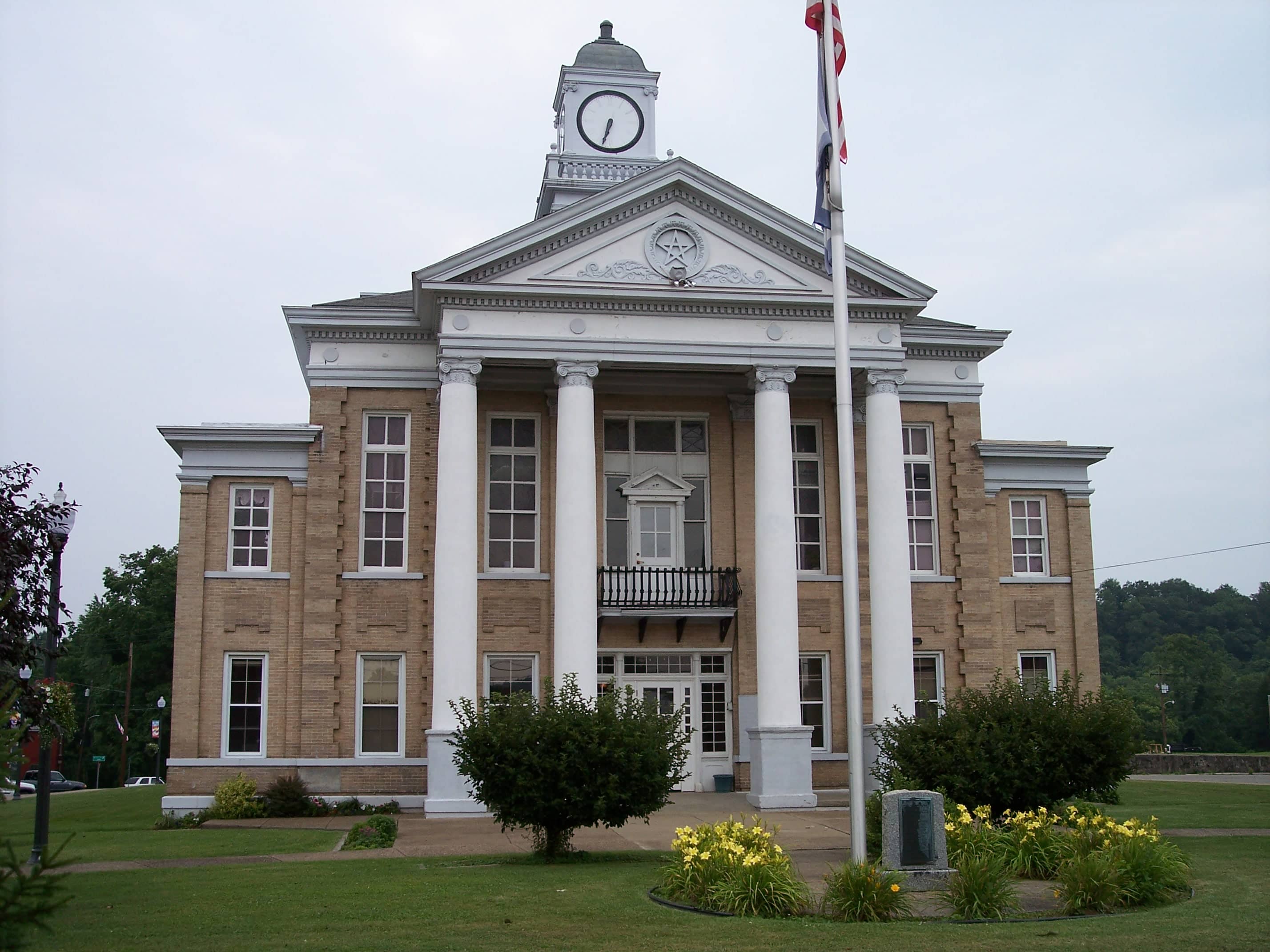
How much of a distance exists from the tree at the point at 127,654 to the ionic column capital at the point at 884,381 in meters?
51.3

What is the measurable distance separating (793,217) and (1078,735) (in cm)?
1336

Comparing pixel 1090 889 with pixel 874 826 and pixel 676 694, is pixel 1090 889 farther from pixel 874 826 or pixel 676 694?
pixel 676 694

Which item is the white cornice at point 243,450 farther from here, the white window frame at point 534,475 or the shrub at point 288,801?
the shrub at point 288,801

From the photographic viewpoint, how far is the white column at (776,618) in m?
25.5

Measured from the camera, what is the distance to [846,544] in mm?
15328

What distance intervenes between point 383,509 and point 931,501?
12.7 metres

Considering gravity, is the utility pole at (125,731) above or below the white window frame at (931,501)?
below

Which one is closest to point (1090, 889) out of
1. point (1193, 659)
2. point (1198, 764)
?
point (1198, 764)

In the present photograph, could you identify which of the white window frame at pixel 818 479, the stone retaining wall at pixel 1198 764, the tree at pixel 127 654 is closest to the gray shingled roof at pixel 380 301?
the white window frame at pixel 818 479

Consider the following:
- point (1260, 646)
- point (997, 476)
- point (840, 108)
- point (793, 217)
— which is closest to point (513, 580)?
point (793, 217)

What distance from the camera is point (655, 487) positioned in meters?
29.0

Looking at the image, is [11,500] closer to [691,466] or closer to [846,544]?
[846,544]

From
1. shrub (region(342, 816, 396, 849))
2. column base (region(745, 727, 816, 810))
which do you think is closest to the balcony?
column base (region(745, 727, 816, 810))

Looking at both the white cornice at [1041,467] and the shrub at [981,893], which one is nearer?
the shrub at [981,893]
